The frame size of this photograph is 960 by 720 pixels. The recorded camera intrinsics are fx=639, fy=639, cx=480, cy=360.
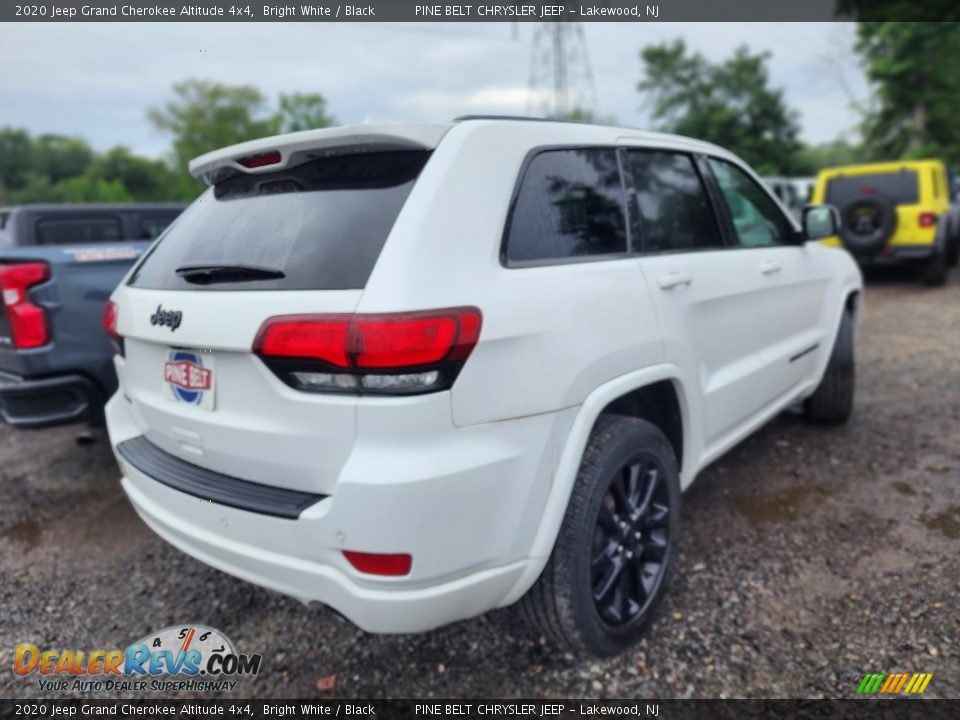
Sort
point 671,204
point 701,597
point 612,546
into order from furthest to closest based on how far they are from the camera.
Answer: point 671,204 < point 701,597 < point 612,546

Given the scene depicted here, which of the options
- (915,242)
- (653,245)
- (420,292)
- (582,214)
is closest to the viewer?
(420,292)

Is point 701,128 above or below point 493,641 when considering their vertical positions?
above

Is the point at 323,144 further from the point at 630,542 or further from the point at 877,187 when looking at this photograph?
the point at 877,187

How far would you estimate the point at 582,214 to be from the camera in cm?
218

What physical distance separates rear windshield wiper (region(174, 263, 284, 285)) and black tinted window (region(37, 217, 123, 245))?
4101 mm

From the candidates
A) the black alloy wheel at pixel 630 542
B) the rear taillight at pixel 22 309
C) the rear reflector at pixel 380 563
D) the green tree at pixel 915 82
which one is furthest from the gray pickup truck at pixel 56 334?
the green tree at pixel 915 82

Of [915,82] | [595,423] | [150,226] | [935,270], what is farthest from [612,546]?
[915,82]

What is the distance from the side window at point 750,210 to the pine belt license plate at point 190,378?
2.40 meters

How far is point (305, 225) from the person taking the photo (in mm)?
1836

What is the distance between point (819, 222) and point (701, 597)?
88.9 inches

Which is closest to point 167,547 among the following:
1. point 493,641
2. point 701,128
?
point 493,641

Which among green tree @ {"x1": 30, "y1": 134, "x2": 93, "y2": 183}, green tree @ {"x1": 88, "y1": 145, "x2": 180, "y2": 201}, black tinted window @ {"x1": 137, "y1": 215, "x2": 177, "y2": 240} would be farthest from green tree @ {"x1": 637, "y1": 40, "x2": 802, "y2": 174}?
green tree @ {"x1": 30, "y1": 134, "x2": 93, "y2": 183}

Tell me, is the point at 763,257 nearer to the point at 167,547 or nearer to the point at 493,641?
the point at 493,641

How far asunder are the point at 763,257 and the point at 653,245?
0.93 m
